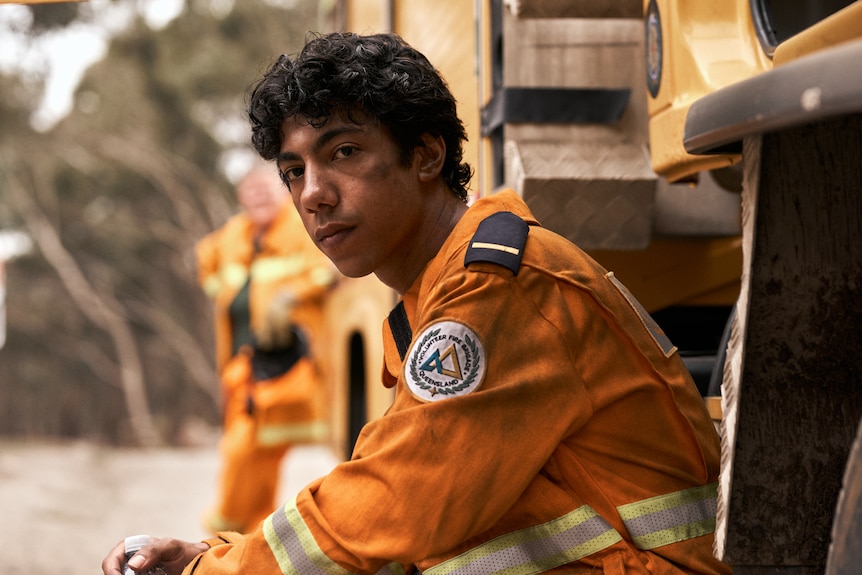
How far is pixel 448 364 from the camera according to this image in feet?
5.15

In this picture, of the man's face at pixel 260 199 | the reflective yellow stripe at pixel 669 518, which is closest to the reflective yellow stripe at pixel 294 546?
the reflective yellow stripe at pixel 669 518

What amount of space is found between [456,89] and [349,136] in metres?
1.64

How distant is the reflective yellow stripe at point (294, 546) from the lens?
1596 mm

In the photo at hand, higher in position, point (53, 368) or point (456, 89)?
point (456, 89)

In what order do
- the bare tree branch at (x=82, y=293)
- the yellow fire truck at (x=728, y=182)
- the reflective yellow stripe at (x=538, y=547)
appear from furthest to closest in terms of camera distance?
the bare tree branch at (x=82, y=293), the reflective yellow stripe at (x=538, y=547), the yellow fire truck at (x=728, y=182)

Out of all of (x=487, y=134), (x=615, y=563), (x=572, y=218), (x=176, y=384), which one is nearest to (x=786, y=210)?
(x=615, y=563)

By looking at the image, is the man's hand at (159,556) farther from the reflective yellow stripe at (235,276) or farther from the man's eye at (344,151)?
the reflective yellow stripe at (235,276)

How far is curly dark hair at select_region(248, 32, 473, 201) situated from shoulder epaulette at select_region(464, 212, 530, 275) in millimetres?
234

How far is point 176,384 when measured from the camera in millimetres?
16203

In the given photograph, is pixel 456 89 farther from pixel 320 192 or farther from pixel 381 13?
pixel 320 192

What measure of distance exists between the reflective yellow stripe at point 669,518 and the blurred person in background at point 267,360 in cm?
445

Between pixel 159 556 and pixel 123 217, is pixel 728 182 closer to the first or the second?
pixel 159 556

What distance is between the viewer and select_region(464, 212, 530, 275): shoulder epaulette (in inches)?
64.2

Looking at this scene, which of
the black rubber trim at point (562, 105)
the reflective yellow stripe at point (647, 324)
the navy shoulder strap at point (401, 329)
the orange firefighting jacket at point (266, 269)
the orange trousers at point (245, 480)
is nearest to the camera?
the reflective yellow stripe at point (647, 324)
